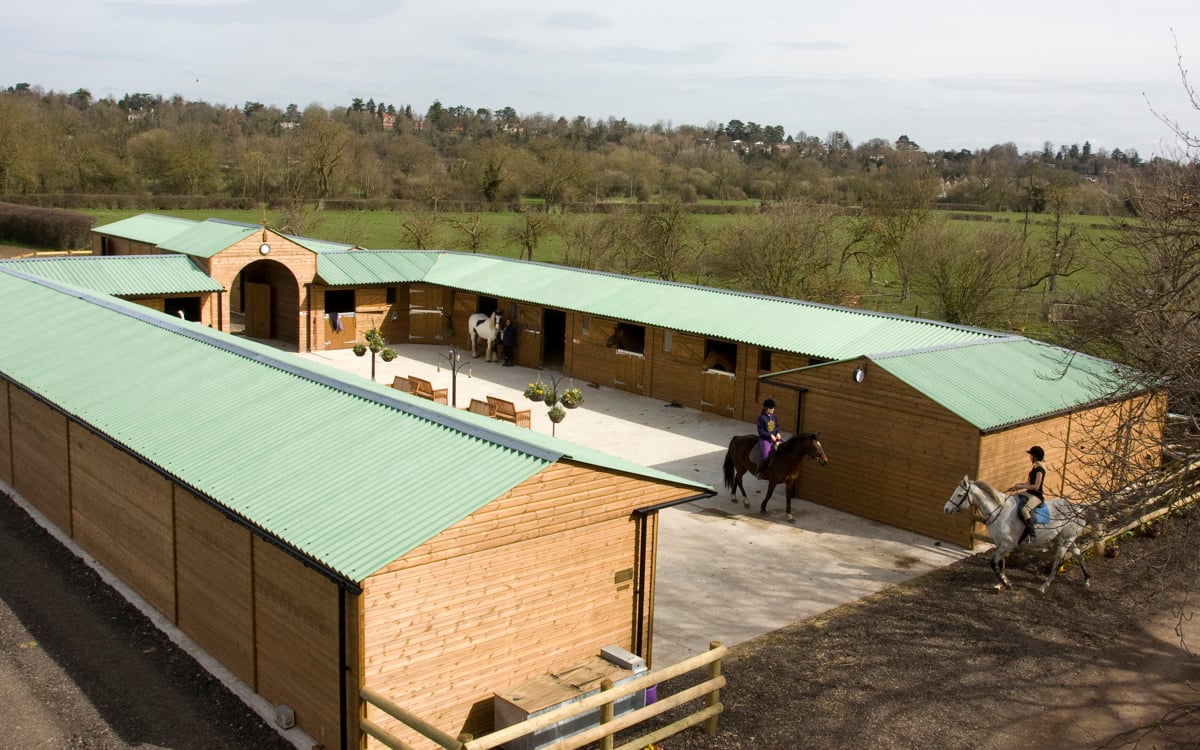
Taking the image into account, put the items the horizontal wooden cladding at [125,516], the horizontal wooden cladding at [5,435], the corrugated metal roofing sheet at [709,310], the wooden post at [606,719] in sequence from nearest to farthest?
the wooden post at [606,719] → the horizontal wooden cladding at [125,516] → the horizontal wooden cladding at [5,435] → the corrugated metal roofing sheet at [709,310]

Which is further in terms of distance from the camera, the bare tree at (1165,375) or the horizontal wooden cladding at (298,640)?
the bare tree at (1165,375)

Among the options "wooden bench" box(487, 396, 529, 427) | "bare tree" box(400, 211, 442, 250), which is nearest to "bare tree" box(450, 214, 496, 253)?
"bare tree" box(400, 211, 442, 250)

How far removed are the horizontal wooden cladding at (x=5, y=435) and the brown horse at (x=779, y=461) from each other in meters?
14.3

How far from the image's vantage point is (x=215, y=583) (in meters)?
13.8

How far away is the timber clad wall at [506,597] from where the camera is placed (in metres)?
11.0

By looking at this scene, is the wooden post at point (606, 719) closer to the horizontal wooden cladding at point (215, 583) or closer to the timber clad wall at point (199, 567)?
the timber clad wall at point (199, 567)

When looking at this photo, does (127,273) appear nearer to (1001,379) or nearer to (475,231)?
(475,231)

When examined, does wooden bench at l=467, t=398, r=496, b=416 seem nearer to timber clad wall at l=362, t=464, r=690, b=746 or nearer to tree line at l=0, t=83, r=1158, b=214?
timber clad wall at l=362, t=464, r=690, b=746

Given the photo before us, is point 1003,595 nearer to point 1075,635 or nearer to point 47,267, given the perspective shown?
point 1075,635

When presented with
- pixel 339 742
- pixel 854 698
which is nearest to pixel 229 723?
pixel 339 742

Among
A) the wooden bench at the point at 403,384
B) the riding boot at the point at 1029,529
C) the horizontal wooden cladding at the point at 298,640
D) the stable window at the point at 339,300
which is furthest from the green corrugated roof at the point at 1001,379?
the stable window at the point at 339,300

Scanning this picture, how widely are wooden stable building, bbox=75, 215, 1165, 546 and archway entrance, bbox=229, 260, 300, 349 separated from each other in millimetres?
77

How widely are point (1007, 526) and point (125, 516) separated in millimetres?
13753

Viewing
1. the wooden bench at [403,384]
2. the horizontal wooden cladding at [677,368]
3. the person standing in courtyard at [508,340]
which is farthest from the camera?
the person standing in courtyard at [508,340]
